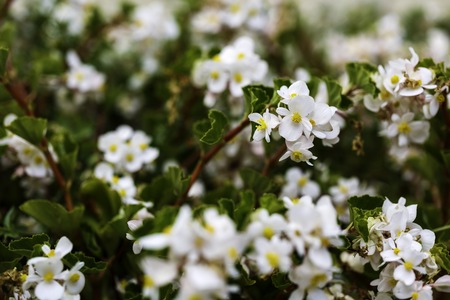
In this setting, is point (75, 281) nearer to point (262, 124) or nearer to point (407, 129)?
point (262, 124)

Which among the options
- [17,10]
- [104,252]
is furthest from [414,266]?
[17,10]

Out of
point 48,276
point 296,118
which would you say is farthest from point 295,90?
point 48,276

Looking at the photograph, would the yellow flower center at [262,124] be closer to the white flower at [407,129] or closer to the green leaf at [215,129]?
the green leaf at [215,129]

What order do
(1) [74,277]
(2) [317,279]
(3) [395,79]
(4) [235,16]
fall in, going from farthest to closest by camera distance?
(4) [235,16], (3) [395,79], (1) [74,277], (2) [317,279]

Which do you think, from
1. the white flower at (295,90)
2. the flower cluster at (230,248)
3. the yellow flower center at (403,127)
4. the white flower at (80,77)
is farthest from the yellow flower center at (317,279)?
the white flower at (80,77)

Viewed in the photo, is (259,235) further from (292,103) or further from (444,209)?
(444,209)

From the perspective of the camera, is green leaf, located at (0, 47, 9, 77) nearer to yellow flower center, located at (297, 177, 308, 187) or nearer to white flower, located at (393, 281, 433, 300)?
yellow flower center, located at (297, 177, 308, 187)
